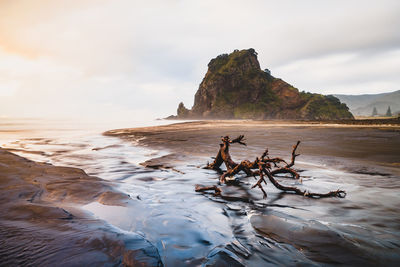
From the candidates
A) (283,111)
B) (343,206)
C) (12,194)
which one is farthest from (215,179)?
(283,111)

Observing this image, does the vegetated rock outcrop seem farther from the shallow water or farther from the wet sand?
the shallow water

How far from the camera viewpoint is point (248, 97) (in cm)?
12275

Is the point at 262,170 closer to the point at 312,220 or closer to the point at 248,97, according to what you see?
the point at 312,220

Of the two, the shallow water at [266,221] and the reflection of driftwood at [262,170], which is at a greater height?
the reflection of driftwood at [262,170]

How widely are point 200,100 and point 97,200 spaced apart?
5320 inches

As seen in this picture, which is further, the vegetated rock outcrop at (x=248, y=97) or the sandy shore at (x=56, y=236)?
the vegetated rock outcrop at (x=248, y=97)

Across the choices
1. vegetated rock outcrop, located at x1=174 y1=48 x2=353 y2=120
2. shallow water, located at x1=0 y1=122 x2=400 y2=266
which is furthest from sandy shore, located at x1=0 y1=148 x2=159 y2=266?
vegetated rock outcrop, located at x1=174 y1=48 x2=353 y2=120

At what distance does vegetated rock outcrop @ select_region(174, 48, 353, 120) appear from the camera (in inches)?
3856

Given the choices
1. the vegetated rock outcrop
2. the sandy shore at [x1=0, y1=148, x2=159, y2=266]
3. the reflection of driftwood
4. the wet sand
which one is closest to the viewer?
the sandy shore at [x1=0, y1=148, x2=159, y2=266]

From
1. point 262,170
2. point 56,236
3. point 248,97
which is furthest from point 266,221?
point 248,97

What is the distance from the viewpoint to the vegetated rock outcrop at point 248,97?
97938 millimetres

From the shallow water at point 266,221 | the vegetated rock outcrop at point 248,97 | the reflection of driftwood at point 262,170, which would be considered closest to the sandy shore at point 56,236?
the shallow water at point 266,221

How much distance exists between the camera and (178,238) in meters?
3.21

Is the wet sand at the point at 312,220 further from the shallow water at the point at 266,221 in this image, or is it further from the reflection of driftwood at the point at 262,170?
the reflection of driftwood at the point at 262,170
